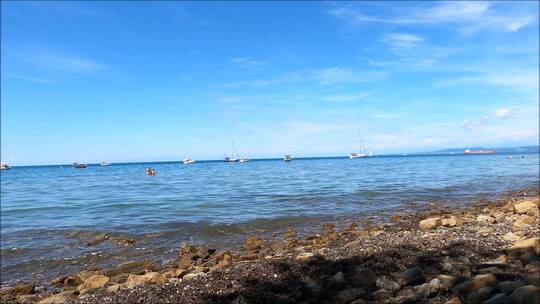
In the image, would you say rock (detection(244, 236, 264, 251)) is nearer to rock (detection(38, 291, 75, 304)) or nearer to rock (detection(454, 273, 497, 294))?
rock (detection(38, 291, 75, 304))

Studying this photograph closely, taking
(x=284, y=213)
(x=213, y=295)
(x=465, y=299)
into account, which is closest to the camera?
(x=465, y=299)

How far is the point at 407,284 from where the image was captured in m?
6.61

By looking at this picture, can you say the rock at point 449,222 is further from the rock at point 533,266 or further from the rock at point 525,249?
the rock at point 533,266

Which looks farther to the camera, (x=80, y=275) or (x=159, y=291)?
(x=80, y=275)

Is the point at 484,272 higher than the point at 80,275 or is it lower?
higher

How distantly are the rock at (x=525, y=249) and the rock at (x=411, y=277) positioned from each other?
187 cm

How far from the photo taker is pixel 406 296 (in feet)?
19.9

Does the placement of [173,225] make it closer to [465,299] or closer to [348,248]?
[348,248]

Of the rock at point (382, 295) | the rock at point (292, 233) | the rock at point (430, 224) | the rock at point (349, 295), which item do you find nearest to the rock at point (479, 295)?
the rock at point (382, 295)

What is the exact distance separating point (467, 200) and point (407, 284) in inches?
709

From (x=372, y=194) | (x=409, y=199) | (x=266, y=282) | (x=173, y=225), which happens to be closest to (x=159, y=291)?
(x=266, y=282)

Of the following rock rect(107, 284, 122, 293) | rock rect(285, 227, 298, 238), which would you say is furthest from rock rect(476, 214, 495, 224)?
rock rect(107, 284, 122, 293)

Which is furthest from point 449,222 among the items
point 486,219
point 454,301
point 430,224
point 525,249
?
point 454,301

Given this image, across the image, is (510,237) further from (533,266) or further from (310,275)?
(310,275)
